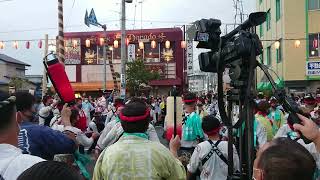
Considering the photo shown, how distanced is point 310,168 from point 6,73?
187ft

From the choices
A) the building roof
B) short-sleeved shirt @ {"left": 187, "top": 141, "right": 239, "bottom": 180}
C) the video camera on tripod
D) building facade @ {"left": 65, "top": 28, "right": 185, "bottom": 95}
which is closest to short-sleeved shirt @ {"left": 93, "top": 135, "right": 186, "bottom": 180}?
the video camera on tripod

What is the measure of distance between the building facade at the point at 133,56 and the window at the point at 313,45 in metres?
15.3

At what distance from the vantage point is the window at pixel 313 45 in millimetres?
29703

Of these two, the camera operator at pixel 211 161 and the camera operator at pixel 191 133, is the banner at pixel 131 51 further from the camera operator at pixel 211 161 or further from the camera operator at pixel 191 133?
the camera operator at pixel 211 161

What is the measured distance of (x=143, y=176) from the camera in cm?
366

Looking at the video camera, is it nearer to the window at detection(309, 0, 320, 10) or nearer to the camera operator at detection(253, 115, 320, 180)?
the camera operator at detection(253, 115, 320, 180)

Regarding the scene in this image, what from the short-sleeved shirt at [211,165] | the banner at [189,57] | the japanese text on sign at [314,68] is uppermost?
the banner at [189,57]

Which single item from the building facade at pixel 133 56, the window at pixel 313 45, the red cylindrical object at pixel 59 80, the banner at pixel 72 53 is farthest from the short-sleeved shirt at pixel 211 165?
the banner at pixel 72 53

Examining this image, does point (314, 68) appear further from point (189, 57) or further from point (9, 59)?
point (9, 59)

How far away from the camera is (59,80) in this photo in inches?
193

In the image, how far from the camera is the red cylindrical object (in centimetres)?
488

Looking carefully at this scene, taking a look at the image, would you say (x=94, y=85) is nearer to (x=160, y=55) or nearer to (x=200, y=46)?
(x=160, y=55)

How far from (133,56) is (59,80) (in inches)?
1555

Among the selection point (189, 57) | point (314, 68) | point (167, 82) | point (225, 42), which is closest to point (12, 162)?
point (225, 42)
